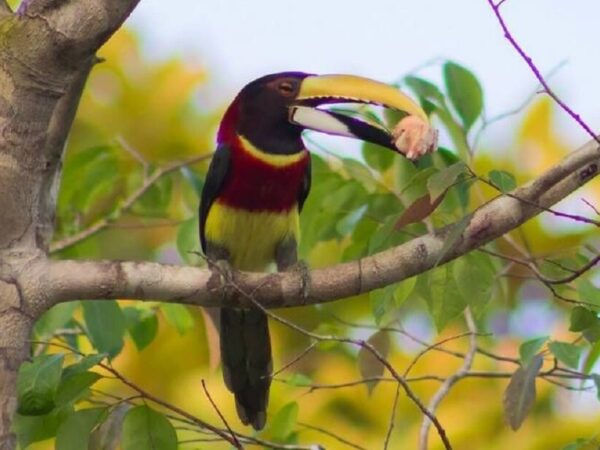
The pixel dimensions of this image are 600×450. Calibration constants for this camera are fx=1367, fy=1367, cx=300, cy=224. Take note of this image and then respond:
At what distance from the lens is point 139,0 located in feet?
8.34

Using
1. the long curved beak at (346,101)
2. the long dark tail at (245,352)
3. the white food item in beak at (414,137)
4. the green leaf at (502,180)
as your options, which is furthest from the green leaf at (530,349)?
the long dark tail at (245,352)

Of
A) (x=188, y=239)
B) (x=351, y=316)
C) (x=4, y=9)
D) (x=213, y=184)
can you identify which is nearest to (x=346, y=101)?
(x=188, y=239)

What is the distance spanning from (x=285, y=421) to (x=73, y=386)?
614 mm

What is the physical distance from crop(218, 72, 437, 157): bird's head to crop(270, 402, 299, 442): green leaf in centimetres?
65

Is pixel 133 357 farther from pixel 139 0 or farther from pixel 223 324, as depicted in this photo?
pixel 139 0

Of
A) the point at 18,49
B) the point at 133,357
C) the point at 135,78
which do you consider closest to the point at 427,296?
the point at 18,49

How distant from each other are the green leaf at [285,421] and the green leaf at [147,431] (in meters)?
0.47

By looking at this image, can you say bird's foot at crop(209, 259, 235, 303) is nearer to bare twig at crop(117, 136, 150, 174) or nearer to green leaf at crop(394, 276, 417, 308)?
green leaf at crop(394, 276, 417, 308)

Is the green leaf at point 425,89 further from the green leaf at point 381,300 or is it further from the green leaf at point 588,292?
the green leaf at point 588,292

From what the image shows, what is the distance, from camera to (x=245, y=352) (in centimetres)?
388

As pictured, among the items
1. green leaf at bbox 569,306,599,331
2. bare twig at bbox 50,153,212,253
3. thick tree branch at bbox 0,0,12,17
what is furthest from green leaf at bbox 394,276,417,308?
bare twig at bbox 50,153,212,253

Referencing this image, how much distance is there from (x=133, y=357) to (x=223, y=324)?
3.90 metres

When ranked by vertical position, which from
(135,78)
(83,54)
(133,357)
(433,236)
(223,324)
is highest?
(135,78)

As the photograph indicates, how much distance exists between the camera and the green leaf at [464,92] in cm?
320
